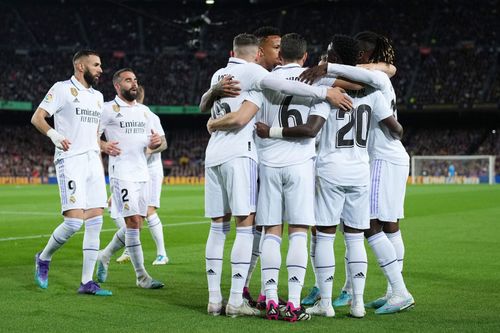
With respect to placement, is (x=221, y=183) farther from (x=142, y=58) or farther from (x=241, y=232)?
(x=142, y=58)

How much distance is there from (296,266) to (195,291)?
200 centimetres

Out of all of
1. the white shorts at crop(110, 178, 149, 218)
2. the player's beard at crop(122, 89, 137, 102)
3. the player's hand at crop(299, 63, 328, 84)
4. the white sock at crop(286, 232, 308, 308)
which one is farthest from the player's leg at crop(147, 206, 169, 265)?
the player's hand at crop(299, 63, 328, 84)

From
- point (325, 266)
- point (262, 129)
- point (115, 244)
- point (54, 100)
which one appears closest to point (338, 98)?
point (262, 129)

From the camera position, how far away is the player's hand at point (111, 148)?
8.84 m

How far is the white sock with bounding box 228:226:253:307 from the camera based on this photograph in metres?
6.48

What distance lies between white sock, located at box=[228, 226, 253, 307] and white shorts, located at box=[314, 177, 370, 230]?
0.63 m

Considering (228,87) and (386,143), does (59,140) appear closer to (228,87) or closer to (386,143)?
(228,87)

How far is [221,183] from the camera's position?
264 inches

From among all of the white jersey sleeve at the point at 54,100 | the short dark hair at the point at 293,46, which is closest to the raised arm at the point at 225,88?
the short dark hair at the point at 293,46

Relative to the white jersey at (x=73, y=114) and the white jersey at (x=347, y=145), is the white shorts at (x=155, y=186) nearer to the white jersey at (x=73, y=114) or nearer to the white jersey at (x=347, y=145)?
the white jersey at (x=73, y=114)

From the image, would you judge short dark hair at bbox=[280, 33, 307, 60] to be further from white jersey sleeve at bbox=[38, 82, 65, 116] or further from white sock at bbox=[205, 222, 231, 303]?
white jersey sleeve at bbox=[38, 82, 65, 116]

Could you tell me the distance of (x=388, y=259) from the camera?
22.3ft

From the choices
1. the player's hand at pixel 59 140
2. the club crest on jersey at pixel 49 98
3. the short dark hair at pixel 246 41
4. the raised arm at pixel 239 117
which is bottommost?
the player's hand at pixel 59 140

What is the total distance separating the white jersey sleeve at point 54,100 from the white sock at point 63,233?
1169mm
